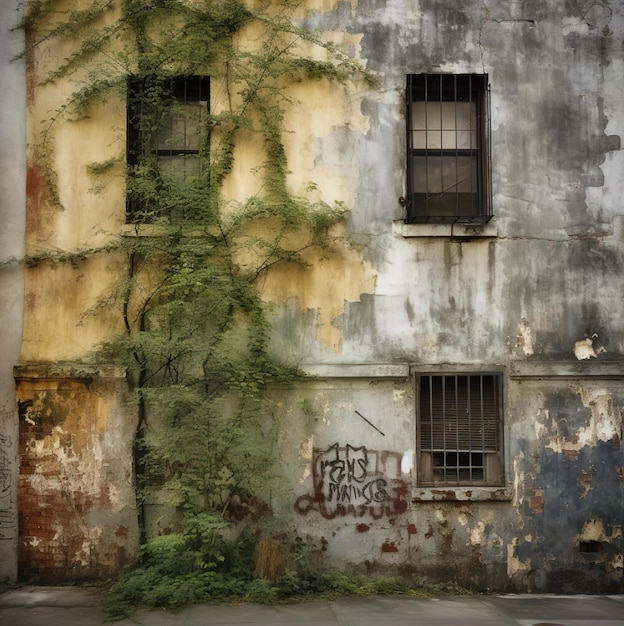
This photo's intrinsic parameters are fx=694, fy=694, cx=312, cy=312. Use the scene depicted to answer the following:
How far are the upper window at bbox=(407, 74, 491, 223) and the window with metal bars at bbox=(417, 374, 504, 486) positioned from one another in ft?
6.71

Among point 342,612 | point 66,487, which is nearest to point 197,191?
point 66,487

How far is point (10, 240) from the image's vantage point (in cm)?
793

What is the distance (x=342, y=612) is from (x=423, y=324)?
3.20 meters

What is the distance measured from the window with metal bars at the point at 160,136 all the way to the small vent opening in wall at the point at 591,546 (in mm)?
6047

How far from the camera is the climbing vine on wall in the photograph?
299 inches

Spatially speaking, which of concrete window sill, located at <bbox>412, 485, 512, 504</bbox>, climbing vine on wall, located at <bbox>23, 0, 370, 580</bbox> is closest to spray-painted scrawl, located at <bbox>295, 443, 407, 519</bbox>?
concrete window sill, located at <bbox>412, 485, 512, 504</bbox>

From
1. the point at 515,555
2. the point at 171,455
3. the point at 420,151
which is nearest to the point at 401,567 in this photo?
the point at 515,555

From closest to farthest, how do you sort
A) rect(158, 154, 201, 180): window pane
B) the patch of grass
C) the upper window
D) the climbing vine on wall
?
the patch of grass → the climbing vine on wall → rect(158, 154, 201, 180): window pane → the upper window

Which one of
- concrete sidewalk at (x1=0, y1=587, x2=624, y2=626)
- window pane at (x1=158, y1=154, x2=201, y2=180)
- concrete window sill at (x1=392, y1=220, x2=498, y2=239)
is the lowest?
concrete sidewalk at (x1=0, y1=587, x2=624, y2=626)

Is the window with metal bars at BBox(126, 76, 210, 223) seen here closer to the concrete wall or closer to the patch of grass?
the concrete wall

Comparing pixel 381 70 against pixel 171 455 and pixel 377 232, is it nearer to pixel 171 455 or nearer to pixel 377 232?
pixel 377 232

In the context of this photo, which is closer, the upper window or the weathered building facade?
the weathered building facade

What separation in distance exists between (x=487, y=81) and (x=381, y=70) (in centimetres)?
126

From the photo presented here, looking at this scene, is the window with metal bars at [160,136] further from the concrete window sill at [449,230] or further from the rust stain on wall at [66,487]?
the concrete window sill at [449,230]
